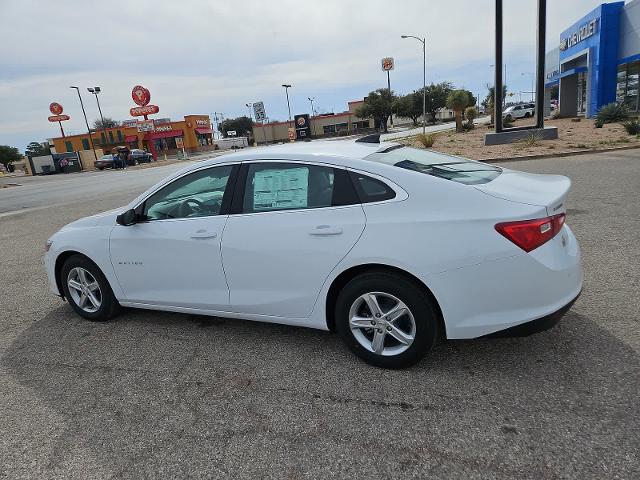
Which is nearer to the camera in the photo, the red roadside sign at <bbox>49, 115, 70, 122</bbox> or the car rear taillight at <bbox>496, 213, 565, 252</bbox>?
the car rear taillight at <bbox>496, 213, 565, 252</bbox>

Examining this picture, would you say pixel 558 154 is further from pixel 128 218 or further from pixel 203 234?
pixel 128 218

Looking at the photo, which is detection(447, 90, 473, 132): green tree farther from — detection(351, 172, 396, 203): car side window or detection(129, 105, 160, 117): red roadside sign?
detection(129, 105, 160, 117): red roadside sign

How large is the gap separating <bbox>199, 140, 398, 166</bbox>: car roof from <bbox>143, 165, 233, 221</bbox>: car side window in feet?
0.37

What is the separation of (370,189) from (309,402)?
1.45m

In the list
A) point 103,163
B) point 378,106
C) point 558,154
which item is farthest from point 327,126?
point 558,154

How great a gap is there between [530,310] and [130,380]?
278cm

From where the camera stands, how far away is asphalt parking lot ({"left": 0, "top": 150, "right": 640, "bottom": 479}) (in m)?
2.39

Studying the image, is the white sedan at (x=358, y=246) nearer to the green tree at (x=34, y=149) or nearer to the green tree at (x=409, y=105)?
the green tree at (x=409, y=105)

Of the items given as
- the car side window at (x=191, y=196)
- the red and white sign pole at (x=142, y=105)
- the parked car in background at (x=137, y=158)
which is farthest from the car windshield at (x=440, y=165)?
the red and white sign pole at (x=142, y=105)

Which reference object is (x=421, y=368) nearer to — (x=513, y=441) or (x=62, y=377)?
(x=513, y=441)

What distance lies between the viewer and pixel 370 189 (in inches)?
123

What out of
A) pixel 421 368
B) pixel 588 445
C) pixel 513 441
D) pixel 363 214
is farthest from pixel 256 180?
pixel 588 445

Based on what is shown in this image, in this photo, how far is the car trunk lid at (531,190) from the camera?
2.88 m

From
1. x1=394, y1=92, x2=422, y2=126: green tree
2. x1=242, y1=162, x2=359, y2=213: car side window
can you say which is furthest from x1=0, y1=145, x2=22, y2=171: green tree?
x1=242, y1=162, x2=359, y2=213: car side window
